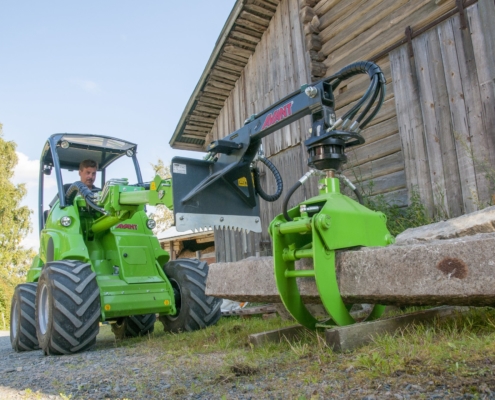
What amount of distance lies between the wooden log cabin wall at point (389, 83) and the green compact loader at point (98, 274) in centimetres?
296

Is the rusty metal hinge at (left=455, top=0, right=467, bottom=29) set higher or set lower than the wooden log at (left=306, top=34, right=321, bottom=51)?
lower

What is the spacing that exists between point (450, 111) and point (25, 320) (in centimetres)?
549

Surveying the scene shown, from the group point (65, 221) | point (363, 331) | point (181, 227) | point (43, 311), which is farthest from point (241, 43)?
point (363, 331)

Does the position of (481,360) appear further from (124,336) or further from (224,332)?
(124,336)

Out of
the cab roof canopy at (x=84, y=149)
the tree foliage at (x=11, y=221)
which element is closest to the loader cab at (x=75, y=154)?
the cab roof canopy at (x=84, y=149)

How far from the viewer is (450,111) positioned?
5512 mm

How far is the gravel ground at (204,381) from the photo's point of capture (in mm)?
1883

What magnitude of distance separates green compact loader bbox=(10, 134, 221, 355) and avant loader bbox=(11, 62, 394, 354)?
0.04 ft

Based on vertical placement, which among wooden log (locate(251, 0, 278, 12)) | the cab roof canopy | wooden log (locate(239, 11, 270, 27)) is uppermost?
wooden log (locate(251, 0, 278, 12))

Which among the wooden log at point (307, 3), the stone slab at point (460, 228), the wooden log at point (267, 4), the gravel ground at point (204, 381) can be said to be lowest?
the gravel ground at point (204, 381)

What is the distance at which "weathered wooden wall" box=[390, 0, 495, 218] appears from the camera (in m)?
5.11

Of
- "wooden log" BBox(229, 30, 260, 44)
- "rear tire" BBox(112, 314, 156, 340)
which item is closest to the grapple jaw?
"rear tire" BBox(112, 314, 156, 340)

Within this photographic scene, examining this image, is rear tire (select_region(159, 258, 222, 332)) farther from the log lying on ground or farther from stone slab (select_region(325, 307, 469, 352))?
stone slab (select_region(325, 307, 469, 352))

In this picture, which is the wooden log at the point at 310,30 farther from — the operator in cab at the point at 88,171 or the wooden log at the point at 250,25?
the operator in cab at the point at 88,171
